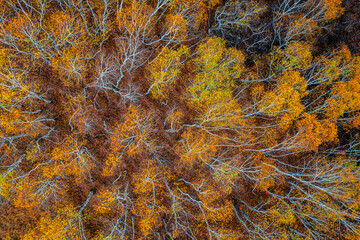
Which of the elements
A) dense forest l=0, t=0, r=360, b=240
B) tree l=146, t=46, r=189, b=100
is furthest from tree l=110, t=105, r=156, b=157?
tree l=146, t=46, r=189, b=100

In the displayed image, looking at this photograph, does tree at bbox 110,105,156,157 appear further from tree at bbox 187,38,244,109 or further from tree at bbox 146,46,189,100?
tree at bbox 187,38,244,109

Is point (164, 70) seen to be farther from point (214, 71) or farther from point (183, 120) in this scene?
point (183, 120)

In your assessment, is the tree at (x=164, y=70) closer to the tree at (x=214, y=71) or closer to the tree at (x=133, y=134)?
the tree at (x=214, y=71)

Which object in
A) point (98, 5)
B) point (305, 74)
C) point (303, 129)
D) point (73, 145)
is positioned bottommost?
point (73, 145)

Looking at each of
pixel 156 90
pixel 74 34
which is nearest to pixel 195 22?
pixel 156 90

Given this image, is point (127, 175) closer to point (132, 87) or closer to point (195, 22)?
point (132, 87)

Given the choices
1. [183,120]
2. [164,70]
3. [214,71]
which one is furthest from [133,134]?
[214,71]

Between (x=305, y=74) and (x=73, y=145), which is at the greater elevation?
(x=305, y=74)

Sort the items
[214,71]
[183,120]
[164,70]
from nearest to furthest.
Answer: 1. [214,71]
2. [164,70]
3. [183,120]
